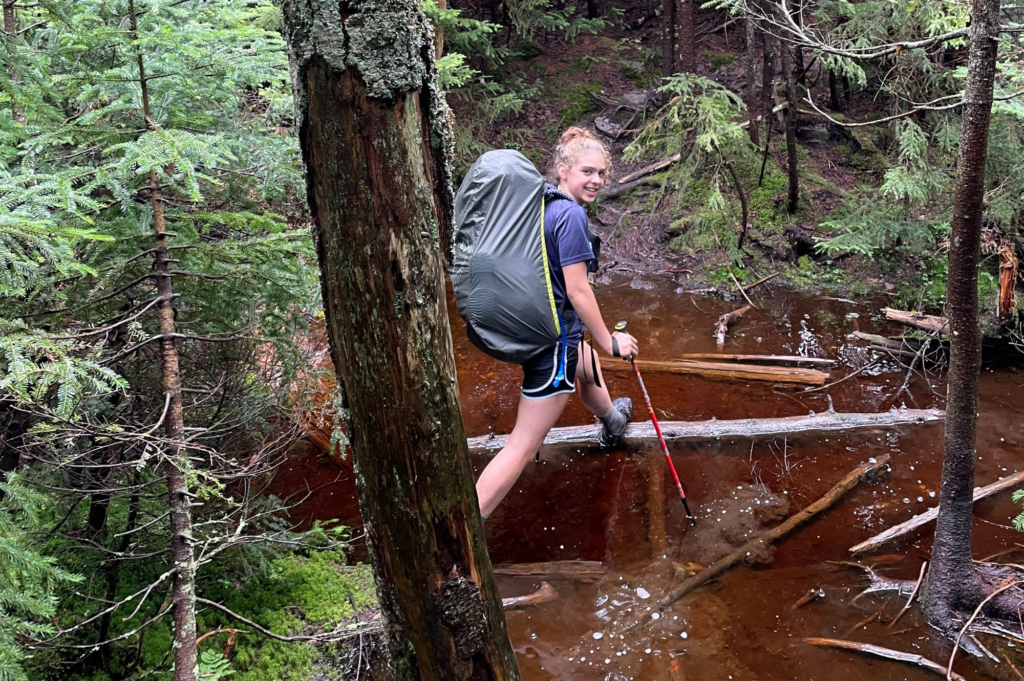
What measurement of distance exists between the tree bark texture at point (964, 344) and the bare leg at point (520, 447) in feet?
6.98

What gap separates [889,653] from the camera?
10.9 feet

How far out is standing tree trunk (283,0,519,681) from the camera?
5.30 ft

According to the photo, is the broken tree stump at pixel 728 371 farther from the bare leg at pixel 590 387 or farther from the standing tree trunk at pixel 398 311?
the standing tree trunk at pixel 398 311

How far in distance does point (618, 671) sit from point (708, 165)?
8.02 m

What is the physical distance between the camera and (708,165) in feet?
31.5

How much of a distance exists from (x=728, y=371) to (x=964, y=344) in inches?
125

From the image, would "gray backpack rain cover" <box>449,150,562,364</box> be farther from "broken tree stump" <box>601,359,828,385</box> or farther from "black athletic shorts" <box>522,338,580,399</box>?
"broken tree stump" <box>601,359,828,385</box>

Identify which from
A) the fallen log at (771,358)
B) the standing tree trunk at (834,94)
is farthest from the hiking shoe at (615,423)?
the standing tree trunk at (834,94)

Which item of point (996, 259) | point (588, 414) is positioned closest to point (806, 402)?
point (588, 414)

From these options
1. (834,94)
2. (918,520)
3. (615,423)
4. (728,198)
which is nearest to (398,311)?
(615,423)

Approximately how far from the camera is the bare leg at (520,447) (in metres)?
4.01

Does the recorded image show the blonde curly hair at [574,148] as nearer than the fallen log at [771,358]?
Yes

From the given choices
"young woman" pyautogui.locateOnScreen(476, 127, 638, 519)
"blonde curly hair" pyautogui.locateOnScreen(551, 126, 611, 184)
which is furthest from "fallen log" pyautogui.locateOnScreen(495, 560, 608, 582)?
"blonde curly hair" pyautogui.locateOnScreen(551, 126, 611, 184)

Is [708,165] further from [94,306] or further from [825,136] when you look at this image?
[94,306]
